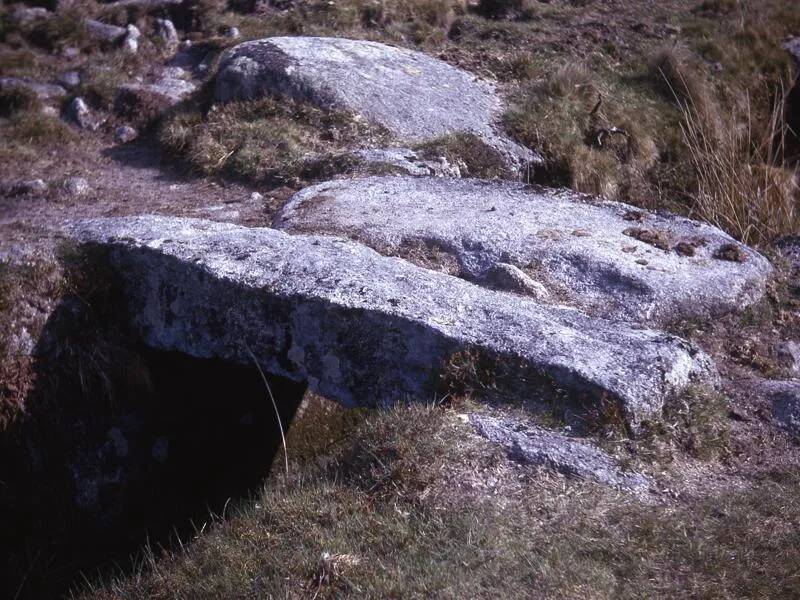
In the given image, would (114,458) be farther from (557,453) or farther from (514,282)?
(557,453)

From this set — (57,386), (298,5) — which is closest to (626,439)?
(57,386)

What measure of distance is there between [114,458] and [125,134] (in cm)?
402

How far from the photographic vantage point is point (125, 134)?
827 centimetres

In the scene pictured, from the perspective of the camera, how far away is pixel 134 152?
26.4 ft

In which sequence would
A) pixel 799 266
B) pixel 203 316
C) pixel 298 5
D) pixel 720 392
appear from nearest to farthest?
pixel 720 392 → pixel 203 316 → pixel 799 266 → pixel 298 5

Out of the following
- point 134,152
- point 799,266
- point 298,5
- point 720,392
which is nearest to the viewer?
point 720,392

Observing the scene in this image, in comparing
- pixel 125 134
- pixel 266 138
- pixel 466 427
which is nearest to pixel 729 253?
pixel 466 427

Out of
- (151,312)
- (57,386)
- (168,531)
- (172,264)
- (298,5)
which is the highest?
(298,5)

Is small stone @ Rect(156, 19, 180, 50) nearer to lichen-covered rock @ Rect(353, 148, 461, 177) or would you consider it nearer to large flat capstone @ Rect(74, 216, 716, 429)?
lichen-covered rock @ Rect(353, 148, 461, 177)

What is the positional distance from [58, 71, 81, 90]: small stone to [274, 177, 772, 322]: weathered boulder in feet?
12.8

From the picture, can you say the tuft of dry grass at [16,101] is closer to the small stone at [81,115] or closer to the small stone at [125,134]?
the small stone at [81,115]

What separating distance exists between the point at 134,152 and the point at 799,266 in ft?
19.4

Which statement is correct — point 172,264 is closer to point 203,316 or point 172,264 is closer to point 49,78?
point 203,316

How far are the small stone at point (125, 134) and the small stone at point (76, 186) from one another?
1.27 metres
